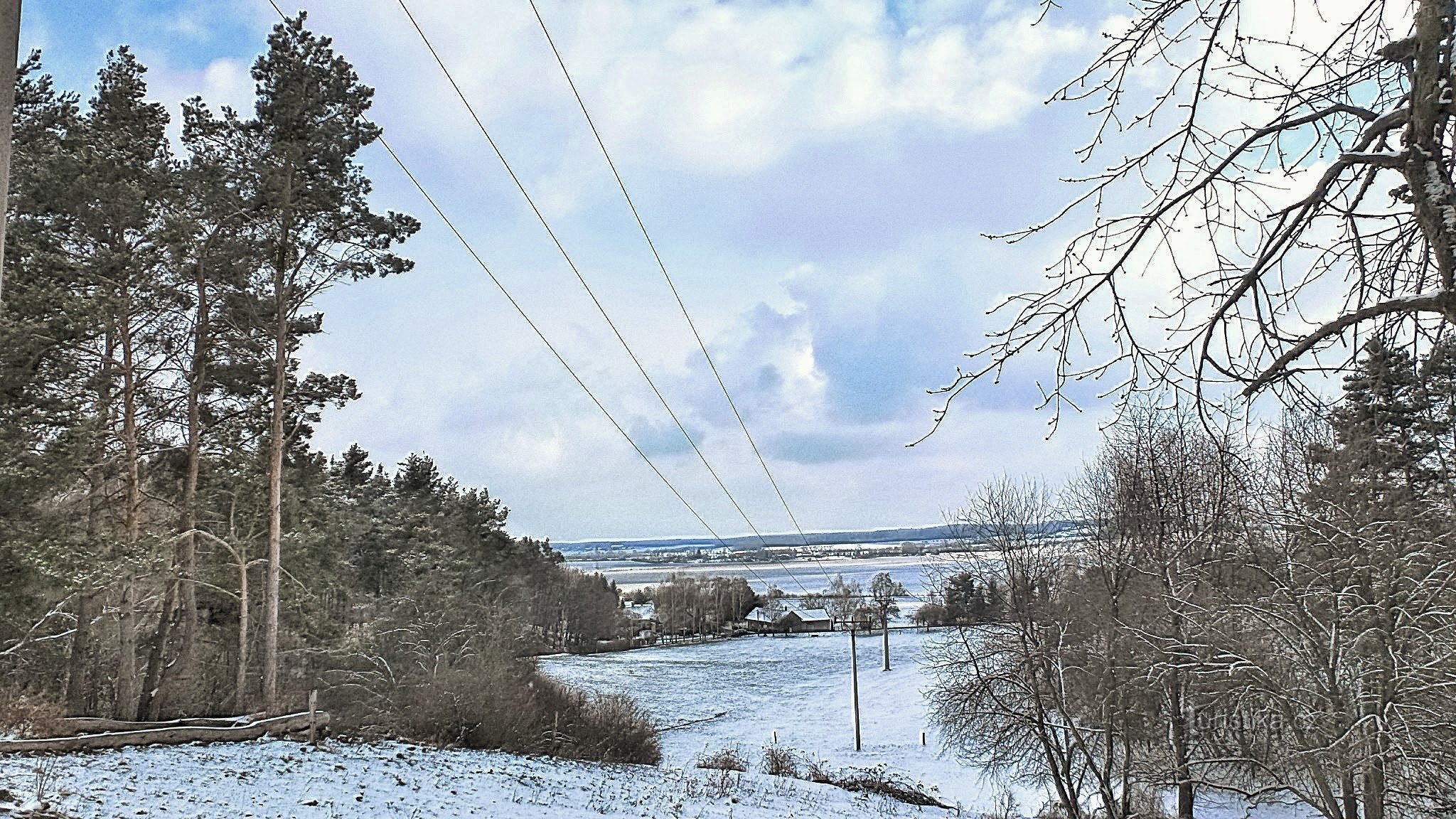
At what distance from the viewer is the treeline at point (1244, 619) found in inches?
215

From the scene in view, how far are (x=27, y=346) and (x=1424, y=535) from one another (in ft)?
60.7

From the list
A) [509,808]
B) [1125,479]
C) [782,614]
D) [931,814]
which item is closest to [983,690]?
[931,814]

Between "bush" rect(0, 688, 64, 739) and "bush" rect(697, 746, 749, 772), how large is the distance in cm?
1241

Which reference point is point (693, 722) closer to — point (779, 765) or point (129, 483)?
point (779, 765)

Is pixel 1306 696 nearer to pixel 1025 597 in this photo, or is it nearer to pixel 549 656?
pixel 1025 597

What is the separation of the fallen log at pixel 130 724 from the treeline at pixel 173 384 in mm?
1442

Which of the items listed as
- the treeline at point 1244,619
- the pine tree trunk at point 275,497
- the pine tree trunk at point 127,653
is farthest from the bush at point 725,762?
the pine tree trunk at point 127,653

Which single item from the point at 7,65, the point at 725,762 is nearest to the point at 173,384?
the point at 725,762

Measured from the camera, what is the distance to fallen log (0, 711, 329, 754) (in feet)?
35.4

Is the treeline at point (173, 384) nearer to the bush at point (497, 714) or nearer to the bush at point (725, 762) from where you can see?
the bush at point (497, 714)

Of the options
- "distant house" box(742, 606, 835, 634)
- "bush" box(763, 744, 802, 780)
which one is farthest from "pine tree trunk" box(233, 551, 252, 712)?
"distant house" box(742, 606, 835, 634)

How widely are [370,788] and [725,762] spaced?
→ 11011 mm

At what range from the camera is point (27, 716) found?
12.1m

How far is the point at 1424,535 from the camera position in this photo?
10508 mm
